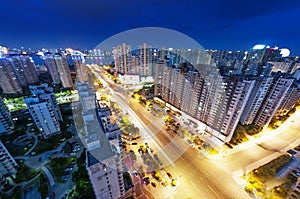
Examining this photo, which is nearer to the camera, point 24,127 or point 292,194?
point 292,194

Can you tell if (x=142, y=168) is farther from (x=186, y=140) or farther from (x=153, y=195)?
(x=186, y=140)

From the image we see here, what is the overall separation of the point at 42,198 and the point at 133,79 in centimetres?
2130

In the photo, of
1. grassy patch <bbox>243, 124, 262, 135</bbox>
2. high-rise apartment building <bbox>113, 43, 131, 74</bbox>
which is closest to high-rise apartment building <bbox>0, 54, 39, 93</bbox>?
high-rise apartment building <bbox>113, 43, 131, 74</bbox>

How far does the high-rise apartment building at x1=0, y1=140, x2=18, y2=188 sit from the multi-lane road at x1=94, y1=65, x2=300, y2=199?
31.1 feet

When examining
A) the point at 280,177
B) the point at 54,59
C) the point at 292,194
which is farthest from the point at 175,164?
the point at 54,59

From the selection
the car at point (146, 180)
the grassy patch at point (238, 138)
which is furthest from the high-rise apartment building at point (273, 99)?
the car at point (146, 180)

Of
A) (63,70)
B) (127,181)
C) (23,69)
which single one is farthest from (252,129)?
(23,69)

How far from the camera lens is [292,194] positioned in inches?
241

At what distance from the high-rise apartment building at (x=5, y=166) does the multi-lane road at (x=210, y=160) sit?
9478 millimetres

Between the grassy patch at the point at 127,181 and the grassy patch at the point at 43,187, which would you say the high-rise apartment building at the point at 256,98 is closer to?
the grassy patch at the point at 127,181

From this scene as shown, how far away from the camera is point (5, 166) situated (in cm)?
802

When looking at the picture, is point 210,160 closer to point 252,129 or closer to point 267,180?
point 267,180

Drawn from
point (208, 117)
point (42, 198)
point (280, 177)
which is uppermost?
point (208, 117)

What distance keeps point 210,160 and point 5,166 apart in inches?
563
